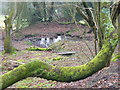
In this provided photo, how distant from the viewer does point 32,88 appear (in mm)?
8406

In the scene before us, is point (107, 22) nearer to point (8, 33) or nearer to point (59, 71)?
point (59, 71)

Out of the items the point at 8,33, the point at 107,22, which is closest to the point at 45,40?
the point at 8,33

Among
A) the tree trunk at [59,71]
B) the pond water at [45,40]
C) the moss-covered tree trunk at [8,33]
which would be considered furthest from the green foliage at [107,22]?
the pond water at [45,40]

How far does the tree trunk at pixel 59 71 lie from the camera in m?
4.89

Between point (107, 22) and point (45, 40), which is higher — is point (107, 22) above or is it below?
above

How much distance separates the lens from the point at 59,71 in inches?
197

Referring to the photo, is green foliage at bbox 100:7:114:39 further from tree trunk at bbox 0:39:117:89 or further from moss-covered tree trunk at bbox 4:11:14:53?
moss-covered tree trunk at bbox 4:11:14:53

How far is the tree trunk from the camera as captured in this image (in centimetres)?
489

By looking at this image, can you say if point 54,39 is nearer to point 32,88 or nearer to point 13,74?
point 32,88

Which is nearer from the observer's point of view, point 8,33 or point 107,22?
point 107,22

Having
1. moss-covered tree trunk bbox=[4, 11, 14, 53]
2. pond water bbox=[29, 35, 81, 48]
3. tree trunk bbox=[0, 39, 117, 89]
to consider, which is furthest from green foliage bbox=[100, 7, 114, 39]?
pond water bbox=[29, 35, 81, 48]

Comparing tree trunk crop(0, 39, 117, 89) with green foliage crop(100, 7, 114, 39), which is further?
green foliage crop(100, 7, 114, 39)

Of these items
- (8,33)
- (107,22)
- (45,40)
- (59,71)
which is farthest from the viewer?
(45,40)

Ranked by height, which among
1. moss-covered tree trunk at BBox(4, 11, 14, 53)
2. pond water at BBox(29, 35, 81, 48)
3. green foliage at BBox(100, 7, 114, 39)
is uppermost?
green foliage at BBox(100, 7, 114, 39)
